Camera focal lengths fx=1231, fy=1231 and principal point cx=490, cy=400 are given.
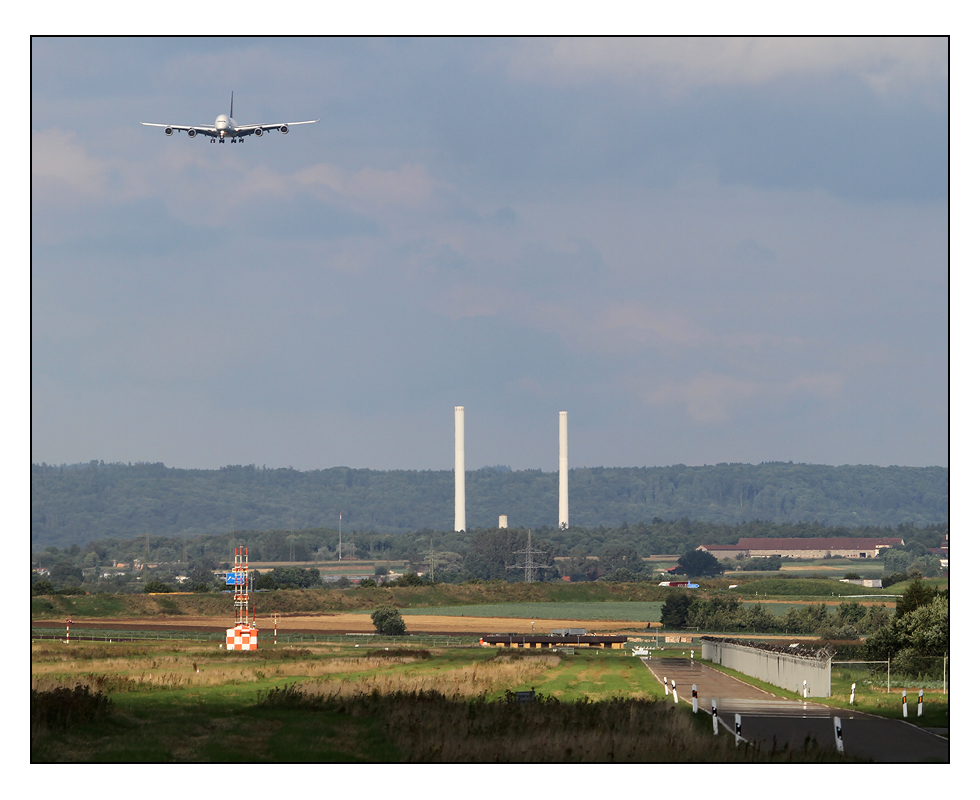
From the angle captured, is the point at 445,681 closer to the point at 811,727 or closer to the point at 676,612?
the point at 811,727

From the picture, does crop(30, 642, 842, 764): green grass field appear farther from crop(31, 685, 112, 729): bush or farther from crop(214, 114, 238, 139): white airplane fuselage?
crop(214, 114, 238, 139): white airplane fuselage

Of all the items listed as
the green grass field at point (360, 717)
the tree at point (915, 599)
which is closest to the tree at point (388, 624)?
the green grass field at point (360, 717)

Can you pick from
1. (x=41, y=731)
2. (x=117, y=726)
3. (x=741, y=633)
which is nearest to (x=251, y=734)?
(x=117, y=726)

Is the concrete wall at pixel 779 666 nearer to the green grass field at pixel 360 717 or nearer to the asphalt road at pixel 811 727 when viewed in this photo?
the asphalt road at pixel 811 727

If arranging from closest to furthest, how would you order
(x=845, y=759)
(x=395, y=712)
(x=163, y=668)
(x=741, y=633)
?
(x=845, y=759), (x=395, y=712), (x=163, y=668), (x=741, y=633)

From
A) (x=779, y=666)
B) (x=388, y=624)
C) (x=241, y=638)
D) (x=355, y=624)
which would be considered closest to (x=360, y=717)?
(x=779, y=666)

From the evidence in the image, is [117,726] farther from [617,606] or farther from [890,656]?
[617,606]

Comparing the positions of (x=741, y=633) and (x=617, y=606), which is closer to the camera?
(x=741, y=633)
